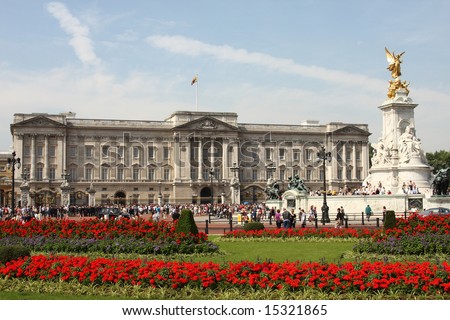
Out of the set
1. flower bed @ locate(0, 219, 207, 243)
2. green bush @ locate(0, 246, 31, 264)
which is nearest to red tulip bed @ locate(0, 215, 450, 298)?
green bush @ locate(0, 246, 31, 264)

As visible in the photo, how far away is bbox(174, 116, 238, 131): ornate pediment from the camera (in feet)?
280

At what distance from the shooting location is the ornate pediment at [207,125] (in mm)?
85312

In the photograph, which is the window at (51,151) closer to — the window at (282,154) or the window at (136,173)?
the window at (136,173)

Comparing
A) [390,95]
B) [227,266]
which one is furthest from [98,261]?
[390,95]

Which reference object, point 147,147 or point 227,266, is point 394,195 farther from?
point 147,147

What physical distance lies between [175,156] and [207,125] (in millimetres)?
6549

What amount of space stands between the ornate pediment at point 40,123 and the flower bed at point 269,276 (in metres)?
70.4

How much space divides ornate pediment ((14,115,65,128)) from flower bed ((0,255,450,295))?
70437 mm

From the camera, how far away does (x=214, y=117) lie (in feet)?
285

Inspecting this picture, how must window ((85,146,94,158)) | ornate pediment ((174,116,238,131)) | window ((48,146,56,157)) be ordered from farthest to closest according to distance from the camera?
ornate pediment ((174,116,238,131)), window ((85,146,94,158)), window ((48,146,56,157))

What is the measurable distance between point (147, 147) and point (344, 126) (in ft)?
101

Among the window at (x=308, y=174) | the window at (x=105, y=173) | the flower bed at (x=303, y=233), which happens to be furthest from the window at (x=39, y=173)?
the flower bed at (x=303, y=233)

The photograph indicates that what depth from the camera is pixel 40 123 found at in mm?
79375

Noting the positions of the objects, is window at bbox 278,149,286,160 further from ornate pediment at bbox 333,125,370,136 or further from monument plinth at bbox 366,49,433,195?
monument plinth at bbox 366,49,433,195
